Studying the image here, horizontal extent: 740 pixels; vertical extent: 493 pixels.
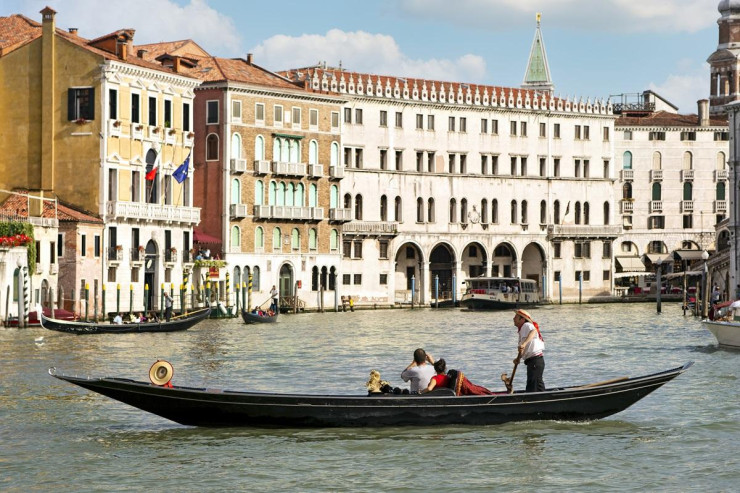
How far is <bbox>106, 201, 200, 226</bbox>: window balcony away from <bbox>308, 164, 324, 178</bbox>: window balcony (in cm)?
946

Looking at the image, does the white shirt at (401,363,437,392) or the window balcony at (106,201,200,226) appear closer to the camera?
the white shirt at (401,363,437,392)

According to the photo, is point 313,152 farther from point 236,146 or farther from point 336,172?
point 236,146

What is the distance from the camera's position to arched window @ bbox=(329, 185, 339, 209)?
6725 centimetres

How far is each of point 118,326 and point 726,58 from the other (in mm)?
57917

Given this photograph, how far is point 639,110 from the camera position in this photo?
90.2 metres

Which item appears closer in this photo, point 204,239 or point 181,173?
point 181,173

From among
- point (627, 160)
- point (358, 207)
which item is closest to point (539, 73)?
point (627, 160)

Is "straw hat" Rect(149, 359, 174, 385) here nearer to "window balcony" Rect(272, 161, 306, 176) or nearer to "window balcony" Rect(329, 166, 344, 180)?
"window balcony" Rect(272, 161, 306, 176)

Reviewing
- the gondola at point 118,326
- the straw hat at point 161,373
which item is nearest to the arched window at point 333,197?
the gondola at point 118,326

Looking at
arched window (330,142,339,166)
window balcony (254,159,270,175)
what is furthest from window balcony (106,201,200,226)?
arched window (330,142,339,166)

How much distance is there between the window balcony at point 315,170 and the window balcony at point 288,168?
0.35m

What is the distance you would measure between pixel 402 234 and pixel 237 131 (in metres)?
13.1

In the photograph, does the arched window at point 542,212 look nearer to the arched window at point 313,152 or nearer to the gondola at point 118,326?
the arched window at point 313,152

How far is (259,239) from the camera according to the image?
62.9 metres
